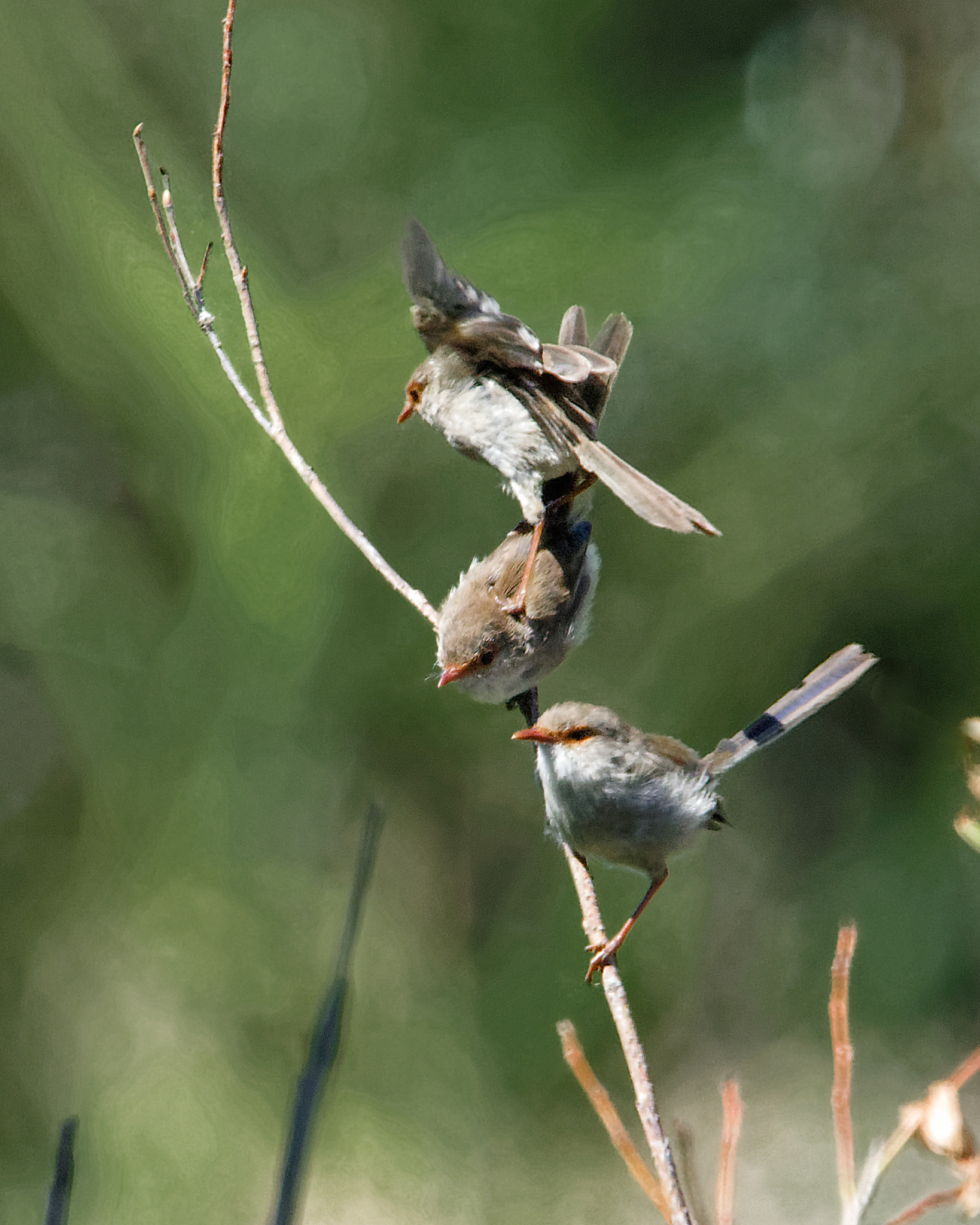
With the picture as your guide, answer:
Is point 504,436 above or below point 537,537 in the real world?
above

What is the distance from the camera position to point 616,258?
267 cm

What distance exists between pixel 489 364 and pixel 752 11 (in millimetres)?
1690

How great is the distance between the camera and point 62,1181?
1.84 feet

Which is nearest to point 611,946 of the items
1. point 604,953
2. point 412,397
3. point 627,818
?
point 604,953

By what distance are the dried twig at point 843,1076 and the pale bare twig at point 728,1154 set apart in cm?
6

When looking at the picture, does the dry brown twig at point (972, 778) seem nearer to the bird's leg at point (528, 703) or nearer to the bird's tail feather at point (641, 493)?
the bird's tail feather at point (641, 493)

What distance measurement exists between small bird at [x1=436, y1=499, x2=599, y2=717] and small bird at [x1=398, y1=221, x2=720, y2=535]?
0.06 metres

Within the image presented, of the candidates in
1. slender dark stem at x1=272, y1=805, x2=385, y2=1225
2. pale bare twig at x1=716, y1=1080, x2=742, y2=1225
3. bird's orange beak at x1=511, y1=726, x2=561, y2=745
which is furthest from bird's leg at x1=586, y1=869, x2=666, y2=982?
slender dark stem at x1=272, y1=805, x2=385, y2=1225

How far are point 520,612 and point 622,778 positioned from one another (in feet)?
0.90

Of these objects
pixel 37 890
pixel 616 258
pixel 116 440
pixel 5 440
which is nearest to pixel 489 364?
pixel 616 258

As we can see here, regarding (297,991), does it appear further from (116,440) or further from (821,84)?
(821,84)

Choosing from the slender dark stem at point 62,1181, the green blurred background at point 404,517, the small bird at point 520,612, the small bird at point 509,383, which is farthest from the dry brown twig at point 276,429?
the green blurred background at point 404,517

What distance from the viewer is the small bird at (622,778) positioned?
1414mm

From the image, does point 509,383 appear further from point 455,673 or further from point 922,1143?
point 922,1143
